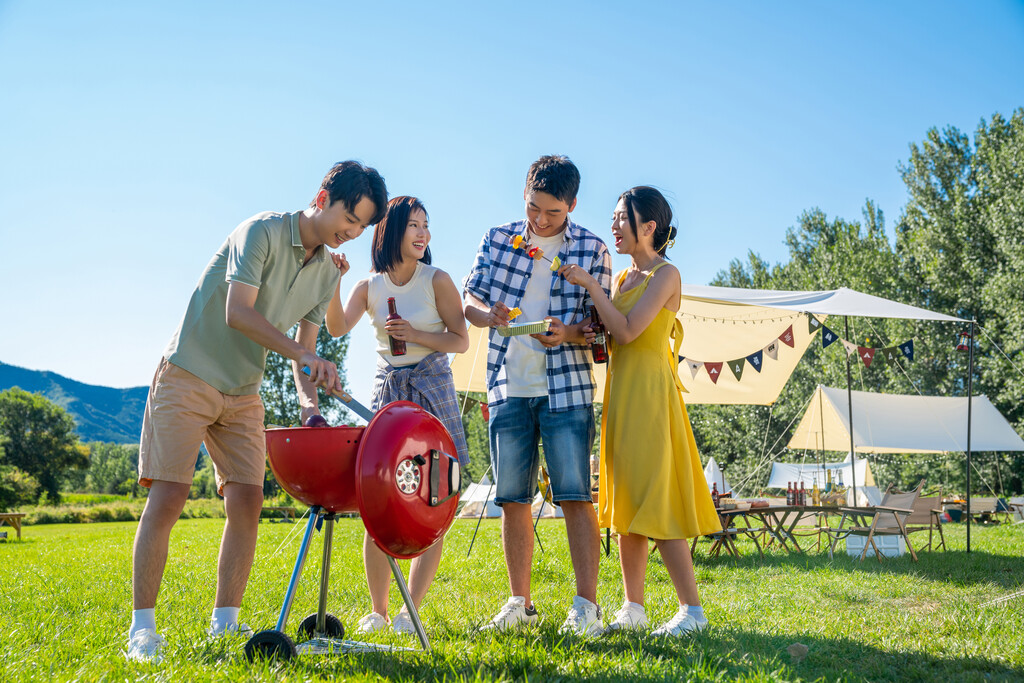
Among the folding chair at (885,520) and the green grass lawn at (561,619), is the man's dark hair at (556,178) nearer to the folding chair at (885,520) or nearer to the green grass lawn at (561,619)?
the green grass lawn at (561,619)

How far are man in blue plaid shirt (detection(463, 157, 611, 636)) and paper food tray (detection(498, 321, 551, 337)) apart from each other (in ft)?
0.10

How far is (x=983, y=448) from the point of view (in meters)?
12.9

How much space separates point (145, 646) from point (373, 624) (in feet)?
2.81

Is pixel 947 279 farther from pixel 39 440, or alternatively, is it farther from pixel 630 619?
pixel 39 440

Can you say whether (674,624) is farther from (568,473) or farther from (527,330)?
(527,330)

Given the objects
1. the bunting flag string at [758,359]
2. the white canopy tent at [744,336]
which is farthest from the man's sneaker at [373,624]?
the bunting flag string at [758,359]

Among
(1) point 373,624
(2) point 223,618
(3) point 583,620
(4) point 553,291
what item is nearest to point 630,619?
(3) point 583,620

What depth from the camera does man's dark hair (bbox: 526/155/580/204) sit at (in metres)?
2.94

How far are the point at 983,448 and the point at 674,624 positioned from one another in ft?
42.5

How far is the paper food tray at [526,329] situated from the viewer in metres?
2.78

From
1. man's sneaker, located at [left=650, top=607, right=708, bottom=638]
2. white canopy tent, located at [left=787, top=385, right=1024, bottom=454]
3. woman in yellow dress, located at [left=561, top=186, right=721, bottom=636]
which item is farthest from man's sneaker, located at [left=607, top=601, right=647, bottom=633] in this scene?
white canopy tent, located at [left=787, top=385, right=1024, bottom=454]

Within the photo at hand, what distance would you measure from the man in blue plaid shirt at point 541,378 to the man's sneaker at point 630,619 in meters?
0.09

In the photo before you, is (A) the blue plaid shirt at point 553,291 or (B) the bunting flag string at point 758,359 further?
(B) the bunting flag string at point 758,359

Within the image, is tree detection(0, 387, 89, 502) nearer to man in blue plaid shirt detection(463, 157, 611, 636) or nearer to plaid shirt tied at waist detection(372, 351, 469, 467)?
plaid shirt tied at waist detection(372, 351, 469, 467)
